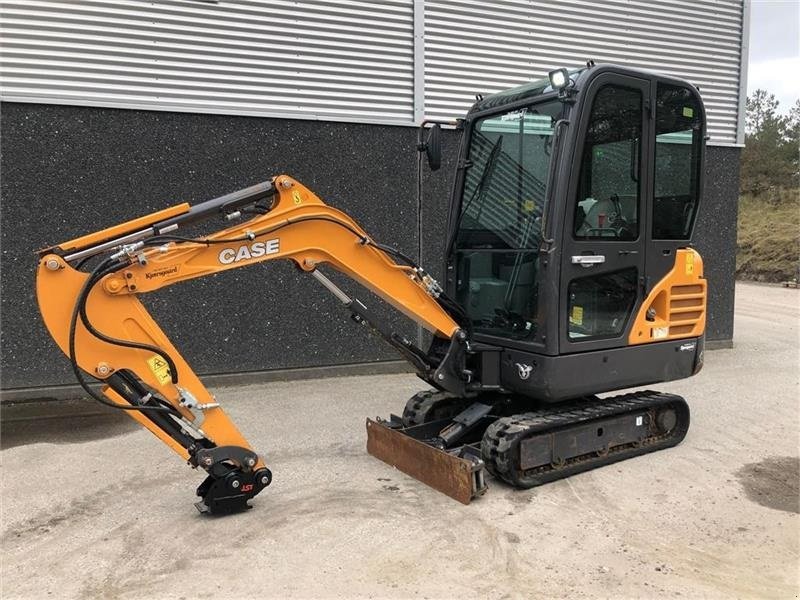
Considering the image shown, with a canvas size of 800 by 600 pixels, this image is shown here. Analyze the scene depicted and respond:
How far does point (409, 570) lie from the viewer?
3195 millimetres

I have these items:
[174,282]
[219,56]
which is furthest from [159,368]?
[219,56]

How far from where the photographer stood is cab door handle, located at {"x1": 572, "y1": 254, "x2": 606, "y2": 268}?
420 cm

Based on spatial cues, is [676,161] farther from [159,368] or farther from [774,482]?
[159,368]

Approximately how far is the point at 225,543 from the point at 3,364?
176 inches

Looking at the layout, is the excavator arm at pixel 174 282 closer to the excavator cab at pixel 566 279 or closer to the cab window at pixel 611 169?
the excavator cab at pixel 566 279

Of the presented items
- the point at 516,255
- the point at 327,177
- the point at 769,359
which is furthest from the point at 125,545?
the point at 769,359

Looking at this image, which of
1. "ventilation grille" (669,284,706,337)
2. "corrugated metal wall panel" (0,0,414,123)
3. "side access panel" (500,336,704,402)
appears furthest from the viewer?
"corrugated metal wall panel" (0,0,414,123)

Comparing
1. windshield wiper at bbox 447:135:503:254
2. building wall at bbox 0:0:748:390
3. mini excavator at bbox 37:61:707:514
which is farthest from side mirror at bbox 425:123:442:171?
building wall at bbox 0:0:748:390

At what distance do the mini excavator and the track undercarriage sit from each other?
2 centimetres

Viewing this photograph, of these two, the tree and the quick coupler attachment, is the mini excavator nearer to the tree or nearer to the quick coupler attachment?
the quick coupler attachment

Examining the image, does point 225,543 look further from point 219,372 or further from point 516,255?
point 219,372

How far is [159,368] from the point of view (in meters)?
3.53

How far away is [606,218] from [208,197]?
14.9ft

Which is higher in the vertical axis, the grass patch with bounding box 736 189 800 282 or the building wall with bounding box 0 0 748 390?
the building wall with bounding box 0 0 748 390
